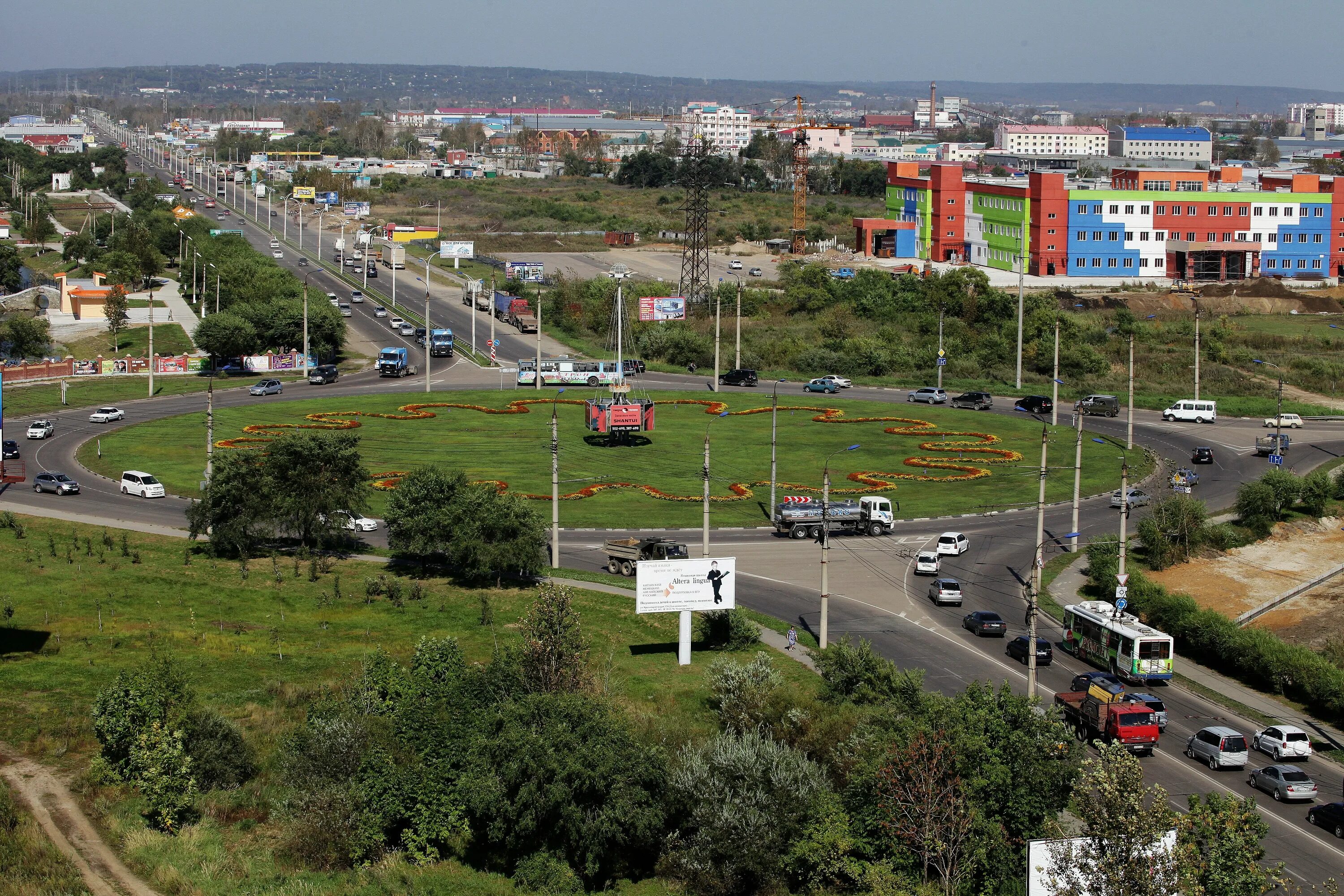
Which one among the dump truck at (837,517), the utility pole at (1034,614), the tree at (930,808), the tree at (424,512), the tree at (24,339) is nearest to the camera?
the tree at (930,808)

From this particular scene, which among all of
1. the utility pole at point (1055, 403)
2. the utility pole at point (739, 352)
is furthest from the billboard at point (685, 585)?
the utility pole at point (739, 352)

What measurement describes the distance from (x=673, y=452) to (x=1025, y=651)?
34118 mm

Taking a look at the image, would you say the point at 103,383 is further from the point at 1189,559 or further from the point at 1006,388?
the point at 1189,559

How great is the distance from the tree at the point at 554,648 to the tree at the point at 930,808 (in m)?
11.0

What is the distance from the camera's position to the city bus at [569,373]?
9850 centimetres

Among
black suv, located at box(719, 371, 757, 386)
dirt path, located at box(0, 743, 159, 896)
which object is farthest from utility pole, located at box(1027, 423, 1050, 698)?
black suv, located at box(719, 371, 757, 386)

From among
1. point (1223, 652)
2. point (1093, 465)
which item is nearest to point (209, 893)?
point (1223, 652)

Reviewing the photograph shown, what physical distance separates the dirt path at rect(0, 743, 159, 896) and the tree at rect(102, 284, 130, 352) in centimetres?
8738

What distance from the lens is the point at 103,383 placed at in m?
99.7

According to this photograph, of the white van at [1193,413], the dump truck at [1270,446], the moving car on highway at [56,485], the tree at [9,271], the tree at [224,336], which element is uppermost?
the tree at [9,271]

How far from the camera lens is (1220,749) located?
3816 cm

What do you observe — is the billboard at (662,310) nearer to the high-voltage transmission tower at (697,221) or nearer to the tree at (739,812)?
the high-voltage transmission tower at (697,221)

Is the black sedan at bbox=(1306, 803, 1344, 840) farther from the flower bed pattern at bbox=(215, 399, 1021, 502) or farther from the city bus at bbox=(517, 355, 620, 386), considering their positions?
Result: the city bus at bbox=(517, 355, 620, 386)

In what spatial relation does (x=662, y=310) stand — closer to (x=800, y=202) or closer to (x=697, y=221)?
(x=697, y=221)
